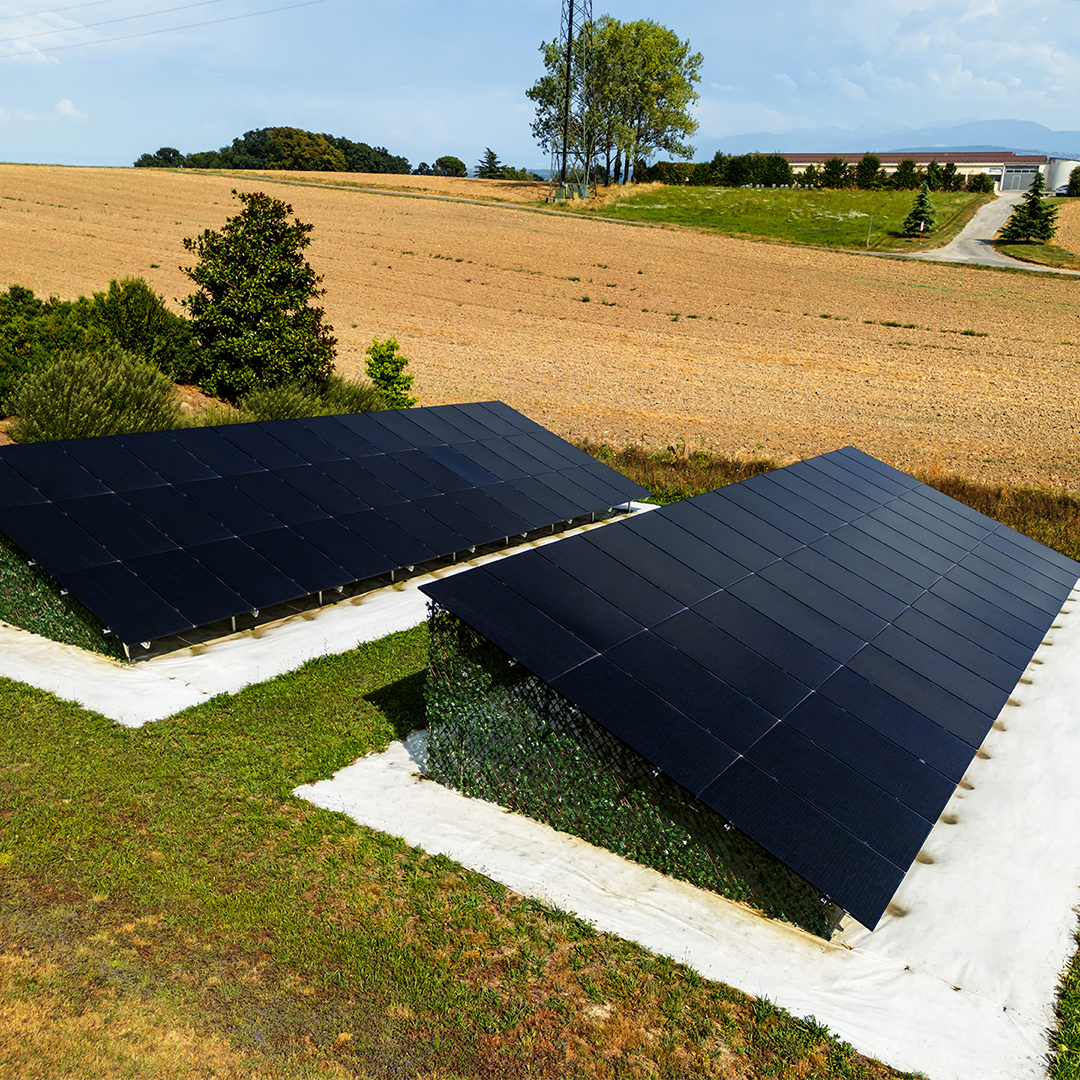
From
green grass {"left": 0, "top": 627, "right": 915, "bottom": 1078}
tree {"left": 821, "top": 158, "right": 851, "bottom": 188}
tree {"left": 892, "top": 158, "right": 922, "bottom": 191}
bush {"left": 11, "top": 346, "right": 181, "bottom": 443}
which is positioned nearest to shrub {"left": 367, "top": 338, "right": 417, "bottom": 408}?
bush {"left": 11, "top": 346, "right": 181, "bottom": 443}

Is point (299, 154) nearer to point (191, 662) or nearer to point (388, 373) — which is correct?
point (388, 373)

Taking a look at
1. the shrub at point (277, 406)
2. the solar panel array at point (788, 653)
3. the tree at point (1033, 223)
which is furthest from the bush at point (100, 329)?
the tree at point (1033, 223)

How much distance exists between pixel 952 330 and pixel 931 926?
47380mm

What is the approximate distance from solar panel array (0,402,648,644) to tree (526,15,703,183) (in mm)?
87790

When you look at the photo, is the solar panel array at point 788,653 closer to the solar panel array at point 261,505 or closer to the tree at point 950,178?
the solar panel array at point 261,505

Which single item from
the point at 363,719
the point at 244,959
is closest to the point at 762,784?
the point at 244,959

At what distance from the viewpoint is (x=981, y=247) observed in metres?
71.7

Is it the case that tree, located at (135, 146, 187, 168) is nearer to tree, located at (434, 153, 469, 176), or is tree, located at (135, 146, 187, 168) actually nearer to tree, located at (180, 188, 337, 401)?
tree, located at (434, 153, 469, 176)

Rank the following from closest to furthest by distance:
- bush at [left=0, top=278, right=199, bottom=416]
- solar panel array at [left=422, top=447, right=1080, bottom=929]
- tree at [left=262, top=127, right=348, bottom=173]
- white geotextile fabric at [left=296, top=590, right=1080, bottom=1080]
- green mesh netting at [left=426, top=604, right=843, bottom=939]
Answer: white geotextile fabric at [left=296, top=590, right=1080, bottom=1080] < green mesh netting at [left=426, top=604, right=843, bottom=939] < solar panel array at [left=422, top=447, right=1080, bottom=929] < bush at [left=0, top=278, right=199, bottom=416] < tree at [left=262, top=127, right=348, bottom=173]

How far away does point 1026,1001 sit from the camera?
6.72 m

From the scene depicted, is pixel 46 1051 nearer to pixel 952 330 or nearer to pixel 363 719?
pixel 363 719

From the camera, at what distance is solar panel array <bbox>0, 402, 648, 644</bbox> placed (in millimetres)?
12617

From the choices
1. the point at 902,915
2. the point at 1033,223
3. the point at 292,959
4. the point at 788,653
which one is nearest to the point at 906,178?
the point at 1033,223

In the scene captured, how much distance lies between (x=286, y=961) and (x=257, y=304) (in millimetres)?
24328
